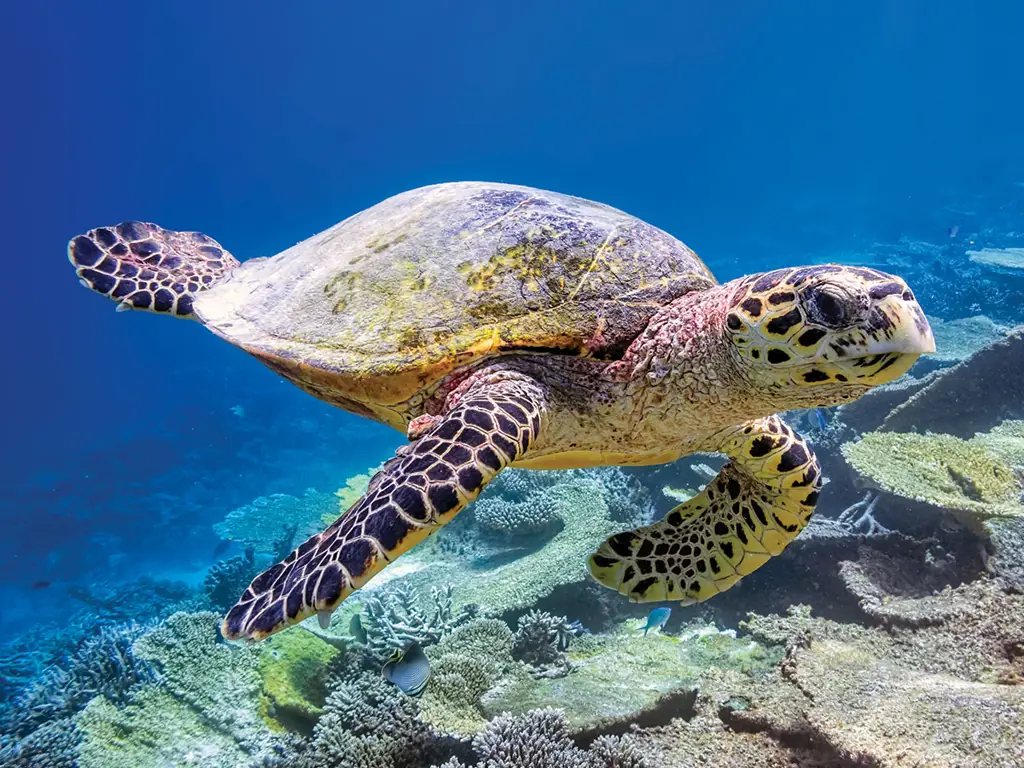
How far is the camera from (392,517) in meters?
1.82

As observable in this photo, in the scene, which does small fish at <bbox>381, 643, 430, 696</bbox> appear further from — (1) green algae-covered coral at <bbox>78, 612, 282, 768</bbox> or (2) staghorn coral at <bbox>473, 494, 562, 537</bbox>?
(2) staghorn coral at <bbox>473, 494, 562, 537</bbox>

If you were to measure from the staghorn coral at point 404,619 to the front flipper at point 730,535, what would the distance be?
102 inches

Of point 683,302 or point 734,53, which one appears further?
point 734,53

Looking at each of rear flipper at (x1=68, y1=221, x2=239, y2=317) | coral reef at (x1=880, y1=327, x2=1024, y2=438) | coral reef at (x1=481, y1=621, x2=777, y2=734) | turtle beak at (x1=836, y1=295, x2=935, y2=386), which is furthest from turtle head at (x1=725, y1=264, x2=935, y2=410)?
coral reef at (x1=880, y1=327, x2=1024, y2=438)

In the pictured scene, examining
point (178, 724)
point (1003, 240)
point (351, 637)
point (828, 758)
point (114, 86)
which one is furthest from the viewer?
point (114, 86)

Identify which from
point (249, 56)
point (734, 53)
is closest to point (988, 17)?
point (734, 53)

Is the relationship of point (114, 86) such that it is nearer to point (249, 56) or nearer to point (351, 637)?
point (249, 56)

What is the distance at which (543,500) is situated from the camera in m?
7.04

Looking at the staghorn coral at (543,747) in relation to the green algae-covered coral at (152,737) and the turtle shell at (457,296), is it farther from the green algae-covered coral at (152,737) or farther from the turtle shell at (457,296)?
the green algae-covered coral at (152,737)

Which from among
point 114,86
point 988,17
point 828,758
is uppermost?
point 988,17

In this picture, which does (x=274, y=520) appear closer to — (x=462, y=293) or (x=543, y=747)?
(x=543, y=747)

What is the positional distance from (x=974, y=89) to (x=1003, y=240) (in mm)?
120950

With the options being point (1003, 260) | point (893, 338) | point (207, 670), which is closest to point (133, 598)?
point (207, 670)

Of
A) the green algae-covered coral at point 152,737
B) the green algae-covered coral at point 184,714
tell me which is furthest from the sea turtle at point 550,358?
the green algae-covered coral at point 152,737
